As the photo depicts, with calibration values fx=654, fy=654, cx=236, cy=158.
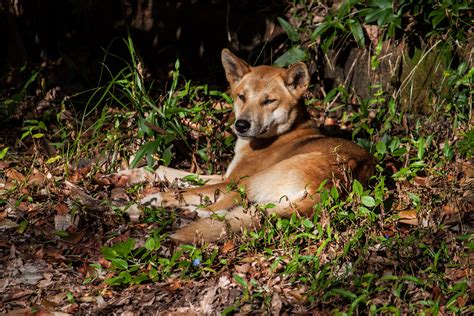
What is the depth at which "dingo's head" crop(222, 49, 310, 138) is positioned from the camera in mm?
5895

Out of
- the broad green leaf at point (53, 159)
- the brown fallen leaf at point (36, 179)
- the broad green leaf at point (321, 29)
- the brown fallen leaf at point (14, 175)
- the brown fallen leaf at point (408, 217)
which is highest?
the broad green leaf at point (321, 29)

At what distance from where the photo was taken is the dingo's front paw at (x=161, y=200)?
17.9ft

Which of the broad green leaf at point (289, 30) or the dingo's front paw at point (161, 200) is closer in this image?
the dingo's front paw at point (161, 200)

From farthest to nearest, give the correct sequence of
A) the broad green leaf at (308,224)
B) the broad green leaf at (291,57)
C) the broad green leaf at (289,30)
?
the broad green leaf at (289,30) < the broad green leaf at (291,57) < the broad green leaf at (308,224)

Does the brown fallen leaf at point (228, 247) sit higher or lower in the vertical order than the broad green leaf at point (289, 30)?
lower

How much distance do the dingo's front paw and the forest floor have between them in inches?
4.0

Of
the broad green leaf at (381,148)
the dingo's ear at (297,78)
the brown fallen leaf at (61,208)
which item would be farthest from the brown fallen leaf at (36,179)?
the broad green leaf at (381,148)

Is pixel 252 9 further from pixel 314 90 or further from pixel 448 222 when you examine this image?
pixel 448 222

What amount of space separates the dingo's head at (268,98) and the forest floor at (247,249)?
89 centimetres

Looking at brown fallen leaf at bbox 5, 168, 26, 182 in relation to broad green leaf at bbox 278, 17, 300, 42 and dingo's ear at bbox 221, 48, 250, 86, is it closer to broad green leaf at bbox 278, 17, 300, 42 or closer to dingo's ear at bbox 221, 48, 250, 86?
dingo's ear at bbox 221, 48, 250, 86

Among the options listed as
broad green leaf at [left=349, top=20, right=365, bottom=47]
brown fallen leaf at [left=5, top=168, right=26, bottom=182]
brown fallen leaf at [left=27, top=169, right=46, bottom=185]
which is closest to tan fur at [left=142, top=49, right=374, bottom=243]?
brown fallen leaf at [left=27, top=169, right=46, bottom=185]

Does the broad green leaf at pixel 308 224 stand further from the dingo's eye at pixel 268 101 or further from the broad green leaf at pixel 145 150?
the broad green leaf at pixel 145 150

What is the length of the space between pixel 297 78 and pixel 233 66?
0.64 metres

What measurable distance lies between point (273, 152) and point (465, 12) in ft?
7.86
